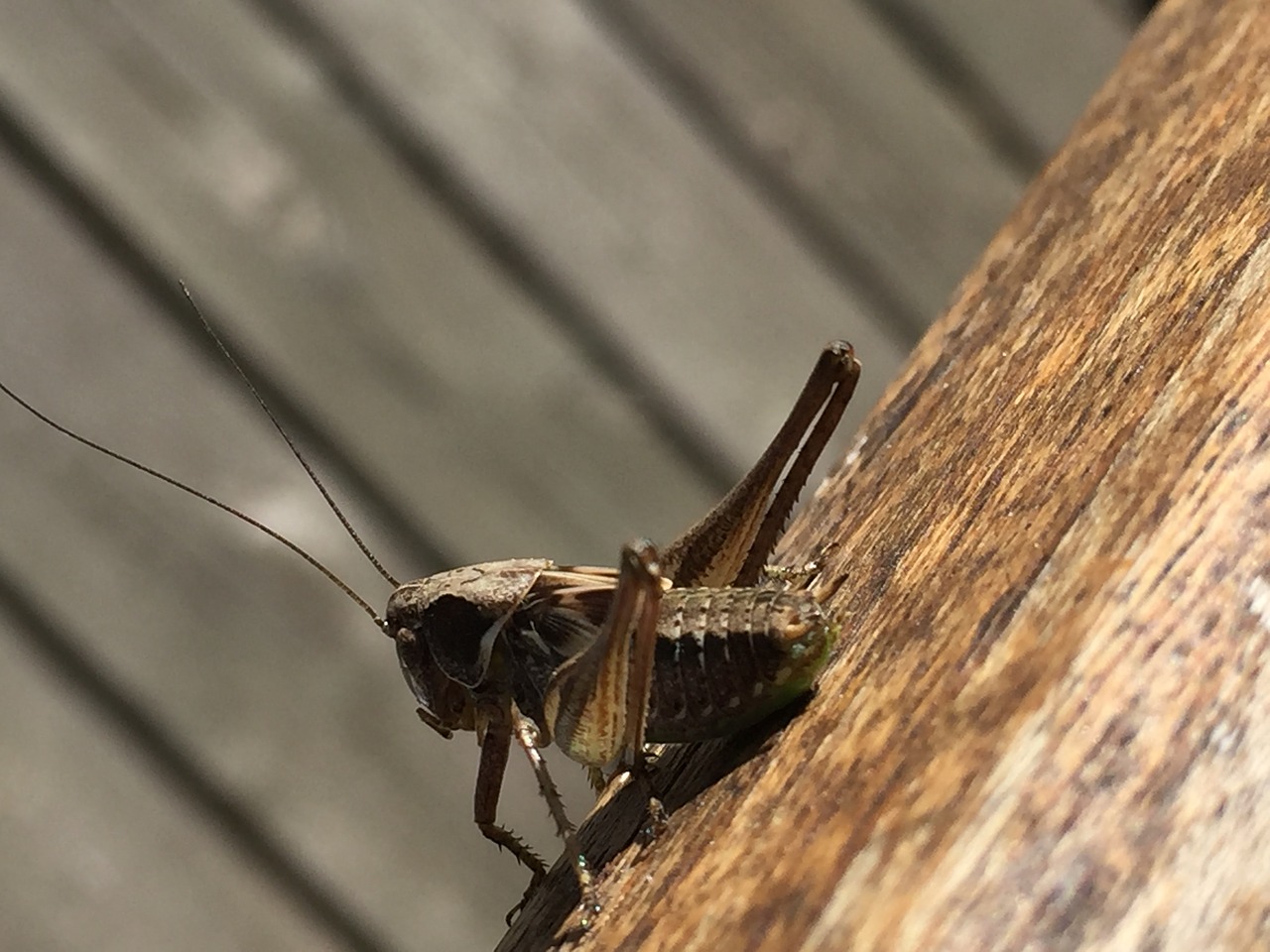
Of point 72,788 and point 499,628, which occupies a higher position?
point 72,788

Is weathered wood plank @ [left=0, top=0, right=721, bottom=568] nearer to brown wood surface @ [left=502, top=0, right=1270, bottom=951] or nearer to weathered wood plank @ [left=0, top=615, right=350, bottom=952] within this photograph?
weathered wood plank @ [left=0, top=615, right=350, bottom=952]

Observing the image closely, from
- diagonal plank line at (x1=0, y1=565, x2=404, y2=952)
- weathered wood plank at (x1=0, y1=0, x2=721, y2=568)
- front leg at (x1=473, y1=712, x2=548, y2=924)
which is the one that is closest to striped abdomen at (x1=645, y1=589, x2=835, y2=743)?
front leg at (x1=473, y1=712, x2=548, y2=924)

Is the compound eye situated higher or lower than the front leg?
higher

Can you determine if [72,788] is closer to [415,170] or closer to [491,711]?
[491,711]

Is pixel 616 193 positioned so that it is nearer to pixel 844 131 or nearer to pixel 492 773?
pixel 844 131

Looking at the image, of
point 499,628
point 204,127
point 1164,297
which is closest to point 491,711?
point 499,628

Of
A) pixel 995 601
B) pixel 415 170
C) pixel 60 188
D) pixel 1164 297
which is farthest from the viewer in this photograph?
pixel 415 170
